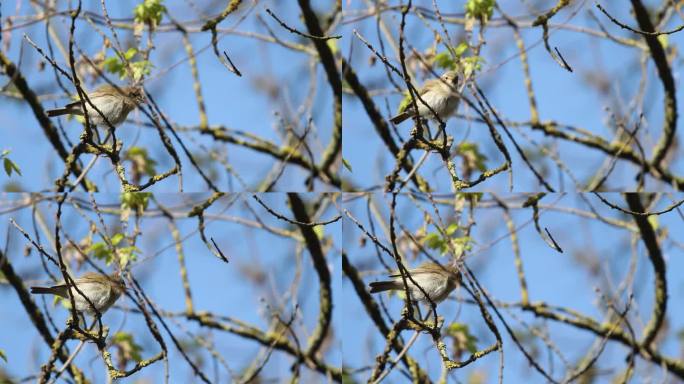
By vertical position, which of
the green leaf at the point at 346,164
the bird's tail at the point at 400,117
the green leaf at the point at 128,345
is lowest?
the green leaf at the point at 128,345

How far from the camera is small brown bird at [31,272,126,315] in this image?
4004mm

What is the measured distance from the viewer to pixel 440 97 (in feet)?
13.1

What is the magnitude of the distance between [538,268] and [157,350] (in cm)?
113

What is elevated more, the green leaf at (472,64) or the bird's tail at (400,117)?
the green leaf at (472,64)

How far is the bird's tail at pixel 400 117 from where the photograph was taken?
4.04 meters

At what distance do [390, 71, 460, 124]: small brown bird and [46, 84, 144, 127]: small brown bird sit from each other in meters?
0.80

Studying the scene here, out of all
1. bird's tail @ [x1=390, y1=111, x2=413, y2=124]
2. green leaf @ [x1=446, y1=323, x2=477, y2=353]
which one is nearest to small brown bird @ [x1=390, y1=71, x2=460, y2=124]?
bird's tail @ [x1=390, y1=111, x2=413, y2=124]

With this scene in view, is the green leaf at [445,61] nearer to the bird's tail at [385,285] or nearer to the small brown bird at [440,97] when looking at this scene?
the small brown bird at [440,97]

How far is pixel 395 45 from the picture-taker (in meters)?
4.12

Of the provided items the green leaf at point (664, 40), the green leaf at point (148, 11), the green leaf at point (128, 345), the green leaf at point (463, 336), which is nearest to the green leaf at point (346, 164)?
the green leaf at point (463, 336)

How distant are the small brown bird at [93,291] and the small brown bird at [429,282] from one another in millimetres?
746

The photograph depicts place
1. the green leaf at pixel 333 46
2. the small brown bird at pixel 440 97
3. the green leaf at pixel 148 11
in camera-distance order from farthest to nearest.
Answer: the green leaf at pixel 333 46 → the green leaf at pixel 148 11 → the small brown bird at pixel 440 97

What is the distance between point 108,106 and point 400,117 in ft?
2.73

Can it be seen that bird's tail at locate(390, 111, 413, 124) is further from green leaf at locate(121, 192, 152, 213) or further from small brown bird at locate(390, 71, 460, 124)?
green leaf at locate(121, 192, 152, 213)
